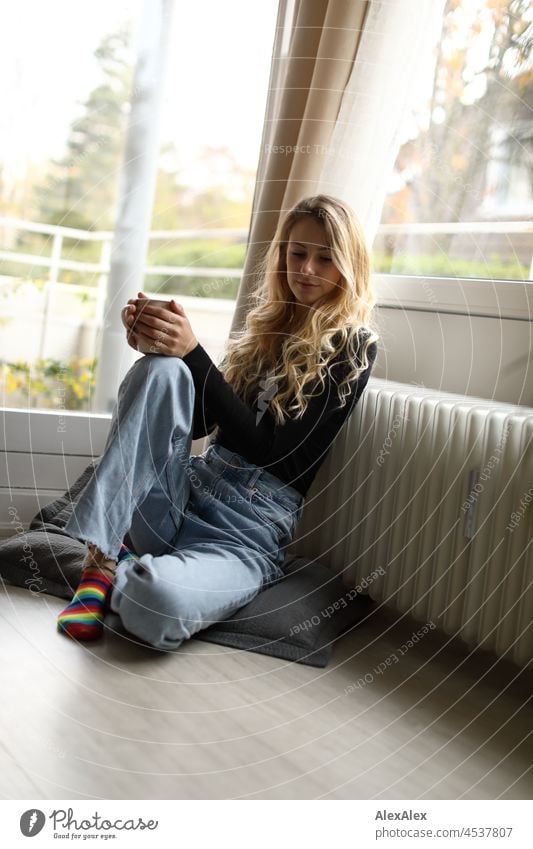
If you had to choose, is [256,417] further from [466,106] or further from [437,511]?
[466,106]

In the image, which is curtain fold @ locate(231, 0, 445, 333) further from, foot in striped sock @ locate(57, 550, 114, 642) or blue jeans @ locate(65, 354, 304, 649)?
foot in striped sock @ locate(57, 550, 114, 642)

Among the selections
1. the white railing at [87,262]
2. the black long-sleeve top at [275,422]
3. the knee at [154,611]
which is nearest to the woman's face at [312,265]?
the black long-sleeve top at [275,422]

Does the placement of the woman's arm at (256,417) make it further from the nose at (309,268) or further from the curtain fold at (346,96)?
the curtain fold at (346,96)

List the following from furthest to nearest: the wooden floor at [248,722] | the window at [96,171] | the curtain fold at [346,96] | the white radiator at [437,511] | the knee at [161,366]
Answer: the window at [96,171] → the curtain fold at [346,96] → the knee at [161,366] → the white radiator at [437,511] → the wooden floor at [248,722]

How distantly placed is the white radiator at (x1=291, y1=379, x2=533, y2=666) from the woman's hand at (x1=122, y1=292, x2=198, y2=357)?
427mm

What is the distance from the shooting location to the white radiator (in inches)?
59.1

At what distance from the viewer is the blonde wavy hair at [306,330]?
171 cm

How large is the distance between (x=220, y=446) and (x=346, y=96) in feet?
2.90

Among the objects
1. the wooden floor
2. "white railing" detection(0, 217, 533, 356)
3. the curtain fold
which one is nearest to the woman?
Answer: the wooden floor

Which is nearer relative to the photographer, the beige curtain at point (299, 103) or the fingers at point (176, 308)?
the fingers at point (176, 308)

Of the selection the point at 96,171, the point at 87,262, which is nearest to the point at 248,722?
the point at 87,262

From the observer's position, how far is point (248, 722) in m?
1.29

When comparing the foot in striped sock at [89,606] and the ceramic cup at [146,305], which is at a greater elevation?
the ceramic cup at [146,305]
